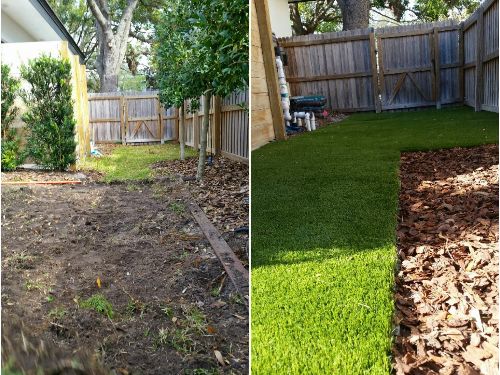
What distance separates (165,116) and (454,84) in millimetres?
3064

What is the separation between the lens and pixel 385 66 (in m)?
5.58

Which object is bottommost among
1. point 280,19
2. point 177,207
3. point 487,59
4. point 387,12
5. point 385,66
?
point 177,207

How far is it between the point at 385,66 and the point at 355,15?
5.16 feet

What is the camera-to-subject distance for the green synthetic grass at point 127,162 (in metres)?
0.87

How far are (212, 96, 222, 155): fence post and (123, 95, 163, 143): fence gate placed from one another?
0.45m

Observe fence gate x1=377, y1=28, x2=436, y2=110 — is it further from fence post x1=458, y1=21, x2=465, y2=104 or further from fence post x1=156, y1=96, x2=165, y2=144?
fence post x1=156, y1=96, x2=165, y2=144

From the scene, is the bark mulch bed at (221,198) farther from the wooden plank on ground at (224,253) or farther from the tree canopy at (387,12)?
the tree canopy at (387,12)

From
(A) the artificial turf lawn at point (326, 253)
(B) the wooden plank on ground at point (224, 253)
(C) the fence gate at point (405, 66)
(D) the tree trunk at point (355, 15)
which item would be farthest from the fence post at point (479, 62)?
(D) the tree trunk at point (355, 15)

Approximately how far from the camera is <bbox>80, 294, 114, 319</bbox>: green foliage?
769mm

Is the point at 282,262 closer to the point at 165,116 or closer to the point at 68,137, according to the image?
the point at 165,116

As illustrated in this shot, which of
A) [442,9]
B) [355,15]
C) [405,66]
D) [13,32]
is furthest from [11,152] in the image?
[442,9]

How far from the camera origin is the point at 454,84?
3.54 meters

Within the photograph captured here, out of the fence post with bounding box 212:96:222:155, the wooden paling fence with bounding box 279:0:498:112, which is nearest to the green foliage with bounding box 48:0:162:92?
the fence post with bounding box 212:96:222:155

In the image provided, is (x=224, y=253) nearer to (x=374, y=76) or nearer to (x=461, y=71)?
(x=461, y=71)
